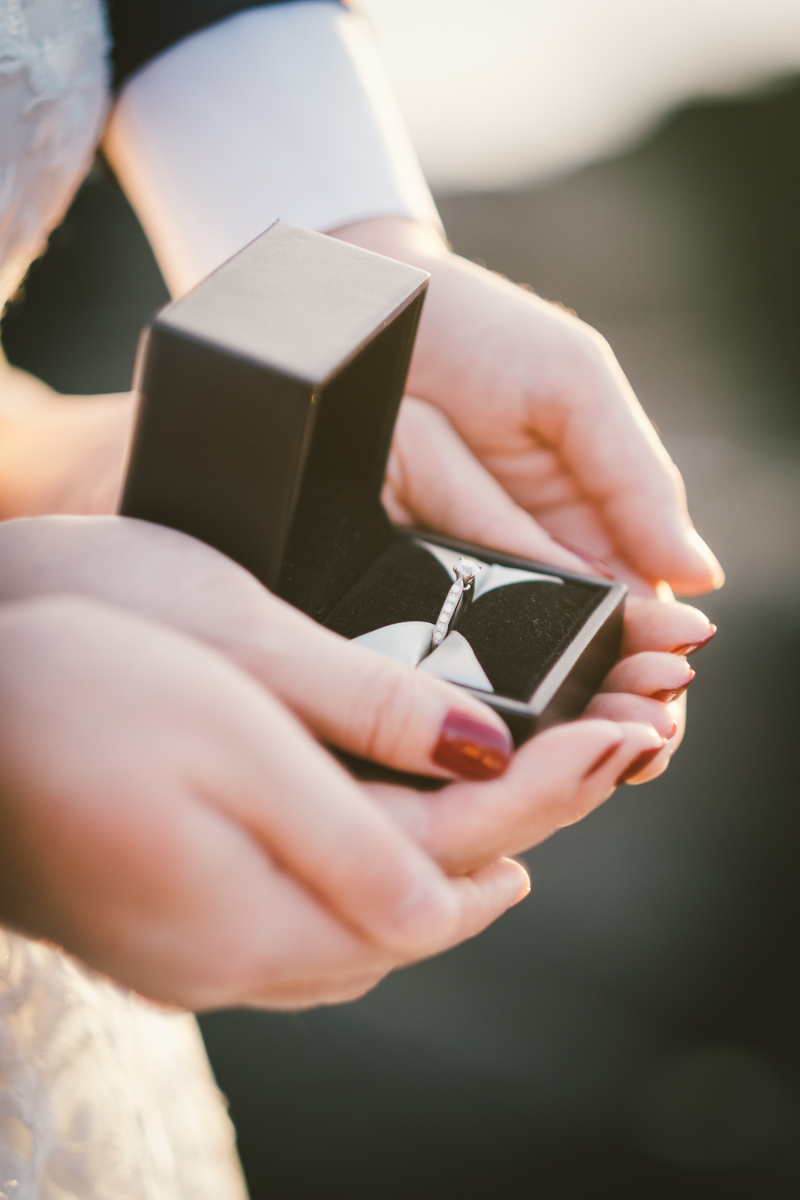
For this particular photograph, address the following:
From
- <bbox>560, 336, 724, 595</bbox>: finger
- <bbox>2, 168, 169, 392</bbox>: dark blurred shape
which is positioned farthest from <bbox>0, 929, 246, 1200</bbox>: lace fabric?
<bbox>2, 168, 169, 392</bbox>: dark blurred shape

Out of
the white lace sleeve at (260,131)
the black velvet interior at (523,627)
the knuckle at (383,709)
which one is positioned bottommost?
the black velvet interior at (523,627)

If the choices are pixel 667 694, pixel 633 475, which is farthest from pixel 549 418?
pixel 667 694

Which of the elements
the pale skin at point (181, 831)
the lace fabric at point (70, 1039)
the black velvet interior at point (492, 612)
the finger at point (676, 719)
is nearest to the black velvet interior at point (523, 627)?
the black velvet interior at point (492, 612)

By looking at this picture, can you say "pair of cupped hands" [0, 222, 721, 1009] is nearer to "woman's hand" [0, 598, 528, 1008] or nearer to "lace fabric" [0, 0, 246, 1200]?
"woman's hand" [0, 598, 528, 1008]

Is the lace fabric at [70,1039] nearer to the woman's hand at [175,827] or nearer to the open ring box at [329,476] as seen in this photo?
the woman's hand at [175,827]

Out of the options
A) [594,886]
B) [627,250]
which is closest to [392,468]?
[594,886]

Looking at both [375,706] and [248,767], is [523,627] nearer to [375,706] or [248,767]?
[375,706]
